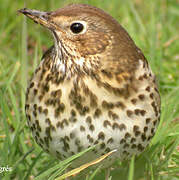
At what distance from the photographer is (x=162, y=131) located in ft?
12.4

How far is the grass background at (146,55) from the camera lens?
3477 mm

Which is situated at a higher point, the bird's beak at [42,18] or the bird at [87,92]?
the bird's beak at [42,18]

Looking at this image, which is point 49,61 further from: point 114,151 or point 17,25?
point 17,25

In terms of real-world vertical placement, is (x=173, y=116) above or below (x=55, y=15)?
below

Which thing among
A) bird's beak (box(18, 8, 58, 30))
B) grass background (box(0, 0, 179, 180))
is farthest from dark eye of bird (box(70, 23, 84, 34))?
grass background (box(0, 0, 179, 180))

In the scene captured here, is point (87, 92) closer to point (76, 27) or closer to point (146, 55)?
point (76, 27)

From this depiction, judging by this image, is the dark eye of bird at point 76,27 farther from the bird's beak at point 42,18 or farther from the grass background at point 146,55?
the grass background at point 146,55

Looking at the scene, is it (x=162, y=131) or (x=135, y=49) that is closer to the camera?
(x=135, y=49)

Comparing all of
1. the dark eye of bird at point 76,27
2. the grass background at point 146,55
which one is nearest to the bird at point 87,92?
the dark eye of bird at point 76,27

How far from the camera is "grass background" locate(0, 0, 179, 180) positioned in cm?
348

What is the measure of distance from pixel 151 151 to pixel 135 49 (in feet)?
Result: 2.30

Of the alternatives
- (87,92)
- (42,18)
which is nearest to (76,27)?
(42,18)

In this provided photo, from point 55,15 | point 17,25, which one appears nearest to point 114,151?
point 55,15

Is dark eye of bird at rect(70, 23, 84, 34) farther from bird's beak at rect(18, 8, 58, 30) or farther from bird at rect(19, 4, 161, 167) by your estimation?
bird's beak at rect(18, 8, 58, 30)
